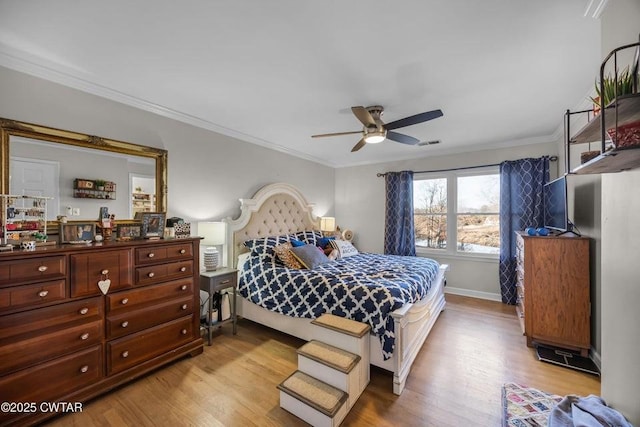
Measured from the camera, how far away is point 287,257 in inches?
121

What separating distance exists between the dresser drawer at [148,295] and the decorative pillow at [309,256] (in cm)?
118

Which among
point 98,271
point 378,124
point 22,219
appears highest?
point 378,124

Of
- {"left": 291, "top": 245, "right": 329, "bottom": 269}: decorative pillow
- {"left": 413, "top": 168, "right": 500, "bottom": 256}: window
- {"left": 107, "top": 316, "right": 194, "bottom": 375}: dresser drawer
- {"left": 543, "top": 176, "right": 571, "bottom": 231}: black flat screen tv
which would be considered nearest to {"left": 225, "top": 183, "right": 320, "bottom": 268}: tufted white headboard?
{"left": 291, "top": 245, "right": 329, "bottom": 269}: decorative pillow

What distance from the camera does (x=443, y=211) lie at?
470 centimetres

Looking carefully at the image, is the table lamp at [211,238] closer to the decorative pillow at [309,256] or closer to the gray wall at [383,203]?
the decorative pillow at [309,256]

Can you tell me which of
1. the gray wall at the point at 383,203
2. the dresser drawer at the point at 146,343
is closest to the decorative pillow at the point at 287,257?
the dresser drawer at the point at 146,343

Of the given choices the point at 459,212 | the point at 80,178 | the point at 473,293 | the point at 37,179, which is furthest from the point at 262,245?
the point at 473,293

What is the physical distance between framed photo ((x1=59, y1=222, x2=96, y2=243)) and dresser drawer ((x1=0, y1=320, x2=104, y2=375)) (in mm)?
666

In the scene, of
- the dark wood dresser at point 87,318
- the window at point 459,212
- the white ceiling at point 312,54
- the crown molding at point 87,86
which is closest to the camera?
the white ceiling at point 312,54

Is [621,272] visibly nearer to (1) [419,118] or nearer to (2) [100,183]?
(1) [419,118]

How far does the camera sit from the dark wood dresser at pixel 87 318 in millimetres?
1587

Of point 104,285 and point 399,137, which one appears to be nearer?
point 104,285

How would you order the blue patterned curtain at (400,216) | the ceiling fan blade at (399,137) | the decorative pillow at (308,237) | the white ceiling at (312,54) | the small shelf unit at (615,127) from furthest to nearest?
1. the blue patterned curtain at (400,216)
2. the decorative pillow at (308,237)
3. the ceiling fan blade at (399,137)
4. the white ceiling at (312,54)
5. the small shelf unit at (615,127)

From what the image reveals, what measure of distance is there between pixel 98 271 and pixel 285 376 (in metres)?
1.71
